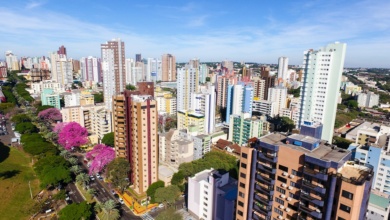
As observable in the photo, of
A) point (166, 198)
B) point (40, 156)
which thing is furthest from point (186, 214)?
point (40, 156)

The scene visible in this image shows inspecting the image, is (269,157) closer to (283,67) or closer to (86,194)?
(86,194)

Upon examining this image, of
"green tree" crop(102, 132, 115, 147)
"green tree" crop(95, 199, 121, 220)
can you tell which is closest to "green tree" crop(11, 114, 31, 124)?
"green tree" crop(102, 132, 115, 147)

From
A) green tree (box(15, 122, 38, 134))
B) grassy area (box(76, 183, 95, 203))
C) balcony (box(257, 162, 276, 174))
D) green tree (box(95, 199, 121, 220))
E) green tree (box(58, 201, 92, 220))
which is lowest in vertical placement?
grassy area (box(76, 183, 95, 203))

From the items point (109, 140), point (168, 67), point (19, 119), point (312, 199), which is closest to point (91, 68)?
point (168, 67)

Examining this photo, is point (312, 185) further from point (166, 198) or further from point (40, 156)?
point (40, 156)

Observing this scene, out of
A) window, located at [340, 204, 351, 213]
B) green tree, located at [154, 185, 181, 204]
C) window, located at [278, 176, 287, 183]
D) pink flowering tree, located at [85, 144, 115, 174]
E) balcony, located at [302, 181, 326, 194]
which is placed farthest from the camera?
pink flowering tree, located at [85, 144, 115, 174]

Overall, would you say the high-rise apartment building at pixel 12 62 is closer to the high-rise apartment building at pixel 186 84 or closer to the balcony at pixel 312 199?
the high-rise apartment building at pixel 186 84

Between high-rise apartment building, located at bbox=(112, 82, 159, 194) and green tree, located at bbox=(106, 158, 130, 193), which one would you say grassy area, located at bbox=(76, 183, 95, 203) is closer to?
green tree, located at bbox=(106, 158, 130, 193)
